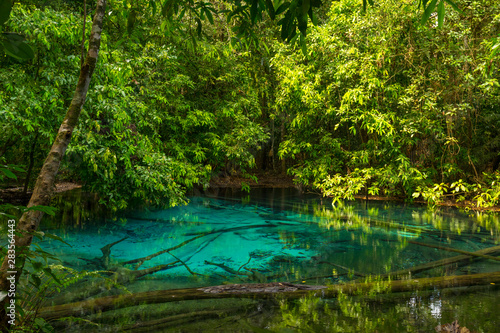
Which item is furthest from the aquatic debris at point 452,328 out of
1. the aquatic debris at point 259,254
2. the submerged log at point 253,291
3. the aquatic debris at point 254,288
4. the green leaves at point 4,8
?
the green leaves at point 4,8

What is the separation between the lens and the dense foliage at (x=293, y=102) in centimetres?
544

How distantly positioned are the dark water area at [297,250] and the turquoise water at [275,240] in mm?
17

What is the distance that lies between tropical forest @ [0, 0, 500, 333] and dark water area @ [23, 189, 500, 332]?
0.11 ft

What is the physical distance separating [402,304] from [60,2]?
717cm

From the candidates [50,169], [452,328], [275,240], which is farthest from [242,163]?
[50,169]

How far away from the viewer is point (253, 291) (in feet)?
10.8

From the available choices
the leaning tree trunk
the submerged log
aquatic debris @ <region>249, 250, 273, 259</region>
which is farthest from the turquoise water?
the leaning tree trunk

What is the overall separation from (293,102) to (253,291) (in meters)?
7.78

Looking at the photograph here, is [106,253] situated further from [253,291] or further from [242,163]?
[242,163]

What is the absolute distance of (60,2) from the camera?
6.65 meters

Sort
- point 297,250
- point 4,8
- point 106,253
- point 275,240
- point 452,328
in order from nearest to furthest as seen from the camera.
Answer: point 4,8 < point 452,328 < point 106,253 < point 297,250 < point 275,240

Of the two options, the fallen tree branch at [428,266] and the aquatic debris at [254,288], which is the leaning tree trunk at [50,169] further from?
the fallen tree branch at [428,266]

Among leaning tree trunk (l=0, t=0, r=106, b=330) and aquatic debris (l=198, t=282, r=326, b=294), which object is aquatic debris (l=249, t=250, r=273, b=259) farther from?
leaning tree trunk (l=0, t=0, r=106, b=330)

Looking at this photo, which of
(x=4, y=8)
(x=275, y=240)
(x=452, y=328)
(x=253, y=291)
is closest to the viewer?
(x=4, y=8)
